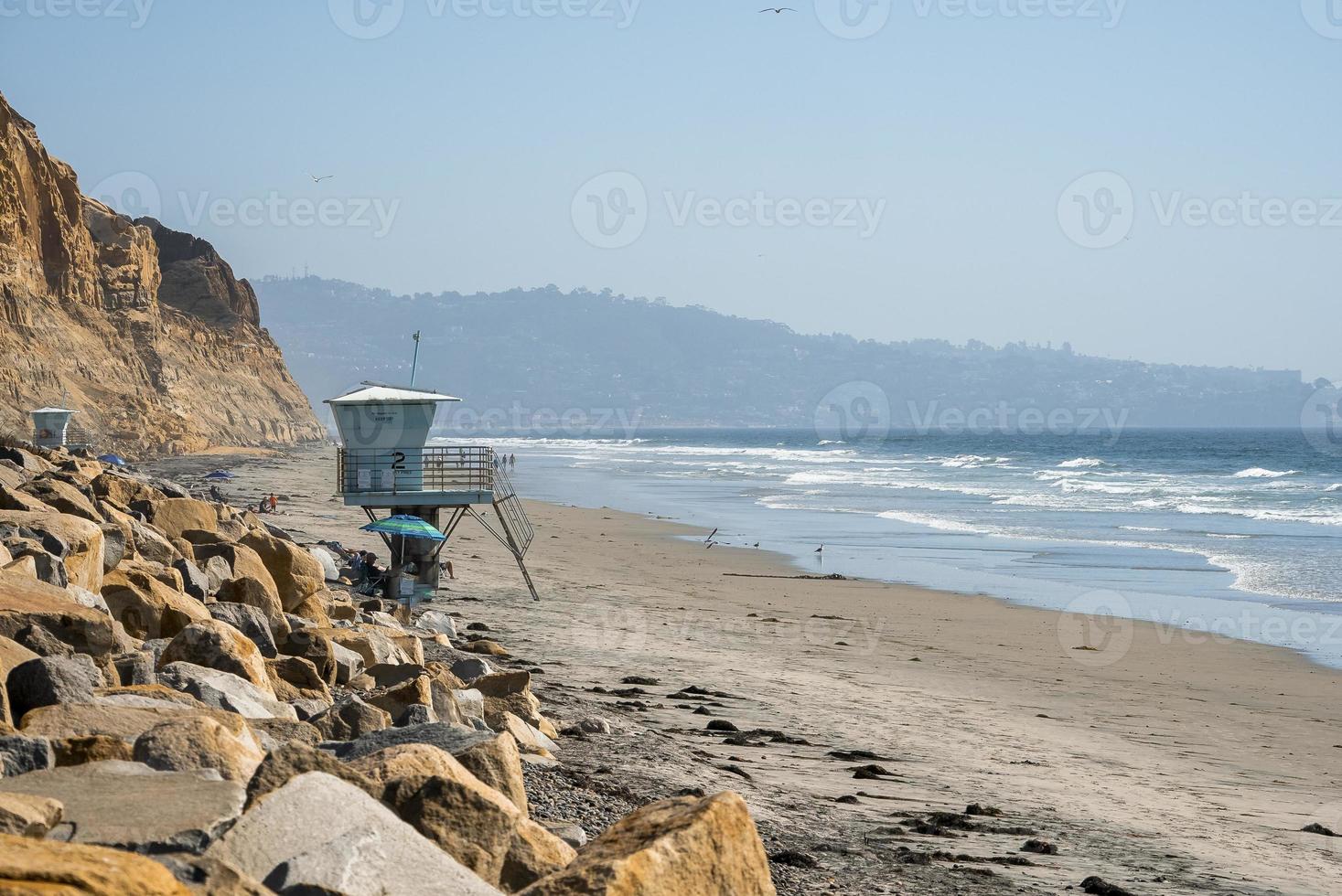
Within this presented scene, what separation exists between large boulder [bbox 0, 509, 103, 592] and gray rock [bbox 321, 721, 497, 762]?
11.0ft

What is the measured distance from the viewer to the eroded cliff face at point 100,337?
155 feet

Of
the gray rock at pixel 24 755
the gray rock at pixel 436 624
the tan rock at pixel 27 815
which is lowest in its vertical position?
the gray rock at pixel 436 624

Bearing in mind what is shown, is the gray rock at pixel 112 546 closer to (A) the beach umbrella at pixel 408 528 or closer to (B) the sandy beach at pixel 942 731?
(B) the sandy beach at pixel 942 731

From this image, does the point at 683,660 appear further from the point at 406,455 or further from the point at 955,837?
the point at 406,455

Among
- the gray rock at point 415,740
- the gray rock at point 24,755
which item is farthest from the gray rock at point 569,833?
the gray rock at point 24,755

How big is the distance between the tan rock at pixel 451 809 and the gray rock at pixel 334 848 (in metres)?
0.24

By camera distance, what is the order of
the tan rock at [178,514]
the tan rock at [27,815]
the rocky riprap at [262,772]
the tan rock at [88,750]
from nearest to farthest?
the tan rock at [27,815], the rocky riprap at [262,772], the tan rock at [88,750], the tan rock at [178,514]

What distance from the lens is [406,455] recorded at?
20.2m

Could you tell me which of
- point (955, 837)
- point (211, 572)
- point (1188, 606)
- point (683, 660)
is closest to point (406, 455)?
point (683, 660)

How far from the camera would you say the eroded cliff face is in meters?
47.4

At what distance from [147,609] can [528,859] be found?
179 inches

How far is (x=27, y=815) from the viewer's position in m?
3.31

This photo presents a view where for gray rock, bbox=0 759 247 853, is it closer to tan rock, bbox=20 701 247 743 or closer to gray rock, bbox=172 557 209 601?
tan rock, bbox=20 701 247 743

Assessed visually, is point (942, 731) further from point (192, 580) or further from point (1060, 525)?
point (1060, 525)
